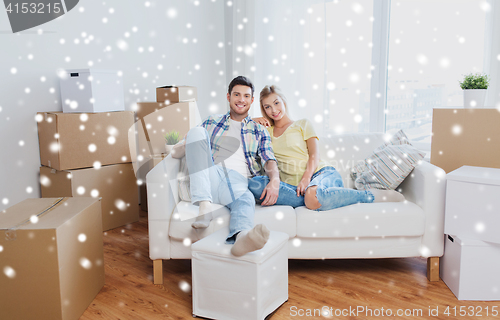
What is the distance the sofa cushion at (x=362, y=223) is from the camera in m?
1.75

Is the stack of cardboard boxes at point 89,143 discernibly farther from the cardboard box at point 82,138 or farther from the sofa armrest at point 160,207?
the sofa armrest at point 160,207

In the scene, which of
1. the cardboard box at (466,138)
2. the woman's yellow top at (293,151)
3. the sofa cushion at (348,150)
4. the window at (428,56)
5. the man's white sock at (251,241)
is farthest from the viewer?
the window at (428,56)

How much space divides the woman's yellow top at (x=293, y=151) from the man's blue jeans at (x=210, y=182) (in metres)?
0.27

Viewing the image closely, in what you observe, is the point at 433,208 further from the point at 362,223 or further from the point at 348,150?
the point at 348,150

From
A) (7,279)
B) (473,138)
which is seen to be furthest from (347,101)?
(7,279)

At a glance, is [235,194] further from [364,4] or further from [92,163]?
[364,4]

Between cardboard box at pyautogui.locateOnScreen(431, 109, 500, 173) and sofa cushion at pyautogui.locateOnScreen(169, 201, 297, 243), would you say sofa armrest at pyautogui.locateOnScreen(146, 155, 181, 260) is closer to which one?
sofa cushion at pyautogui.locateOnScreen(169, 201, 297, 243)

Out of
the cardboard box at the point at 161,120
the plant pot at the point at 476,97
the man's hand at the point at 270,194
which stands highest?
the plant pot at the point at 476,97

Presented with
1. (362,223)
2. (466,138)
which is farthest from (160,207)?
(466,138)

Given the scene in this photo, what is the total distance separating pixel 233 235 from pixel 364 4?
2.25 m

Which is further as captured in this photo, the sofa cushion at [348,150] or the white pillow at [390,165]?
the sofa cushion at [348,150]

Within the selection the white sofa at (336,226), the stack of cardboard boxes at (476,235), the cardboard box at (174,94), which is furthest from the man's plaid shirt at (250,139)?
the stack of cardboard boxes at (476,235)

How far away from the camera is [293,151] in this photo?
209 centimetres

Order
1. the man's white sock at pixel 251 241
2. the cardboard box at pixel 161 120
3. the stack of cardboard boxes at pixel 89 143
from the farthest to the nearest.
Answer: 1. the cardboard box at pixel 161 120
2. the stack of cardboard boxes at pixel 89 143
3. the man's white sock at pixel 251 241
